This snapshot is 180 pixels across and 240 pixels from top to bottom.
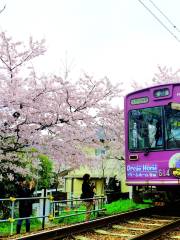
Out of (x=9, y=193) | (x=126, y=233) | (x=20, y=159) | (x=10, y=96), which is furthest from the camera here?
(x=9, y=193)

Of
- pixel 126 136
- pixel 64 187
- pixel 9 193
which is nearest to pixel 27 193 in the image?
pixel 126 136

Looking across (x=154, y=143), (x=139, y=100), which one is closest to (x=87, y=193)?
(x=154, y=143)

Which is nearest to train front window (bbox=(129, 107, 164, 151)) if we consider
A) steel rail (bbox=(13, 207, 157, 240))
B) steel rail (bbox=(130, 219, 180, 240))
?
steel rail (bbox=(13, 207, 157, 240))

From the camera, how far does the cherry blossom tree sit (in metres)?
12.8

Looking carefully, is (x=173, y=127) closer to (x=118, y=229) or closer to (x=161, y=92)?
(x=161, y=92)

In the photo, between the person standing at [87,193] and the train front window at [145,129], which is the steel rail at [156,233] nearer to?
Result: the train front window at [145,129]

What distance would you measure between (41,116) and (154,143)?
15.4 feet

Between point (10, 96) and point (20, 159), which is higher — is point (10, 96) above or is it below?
above

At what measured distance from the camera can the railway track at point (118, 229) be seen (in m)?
6.87

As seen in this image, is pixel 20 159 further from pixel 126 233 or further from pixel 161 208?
pixel 126 233

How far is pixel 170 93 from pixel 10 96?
5.06m

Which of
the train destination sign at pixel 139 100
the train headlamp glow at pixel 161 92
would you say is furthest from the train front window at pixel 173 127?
the train destination sign at pixel 139 100

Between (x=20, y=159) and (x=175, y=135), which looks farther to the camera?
(x=20, y=159)

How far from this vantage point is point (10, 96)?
12422mm
